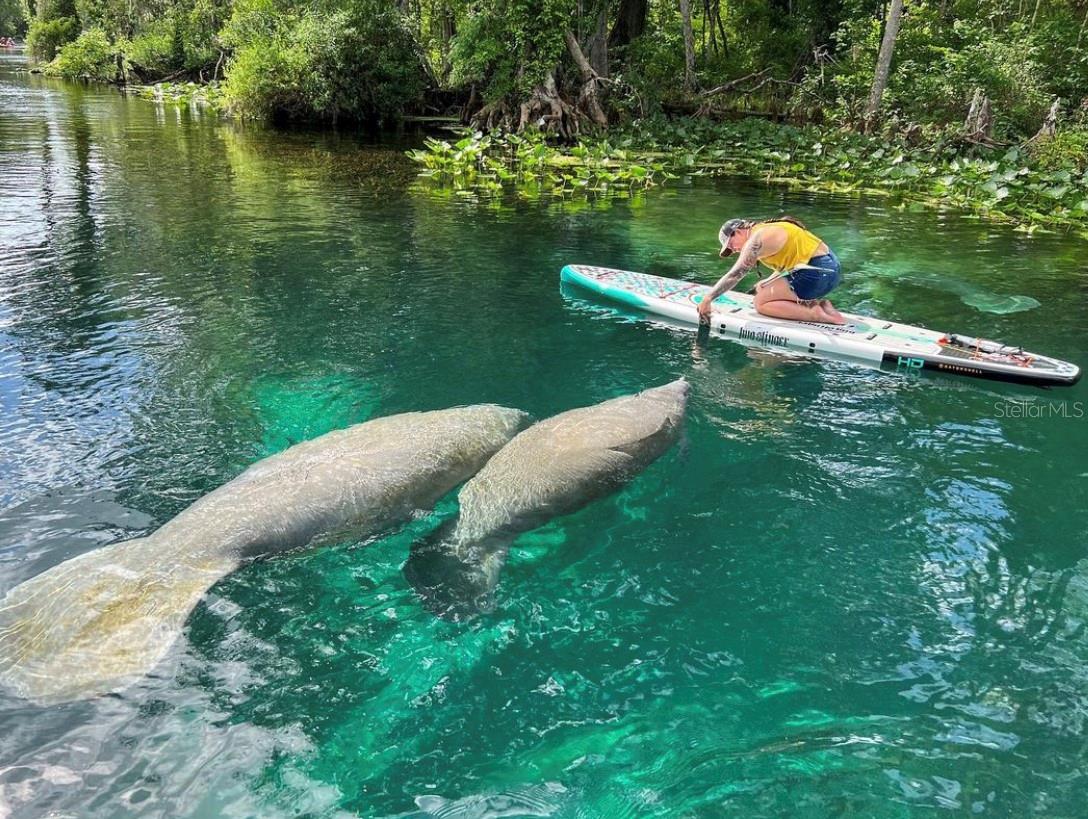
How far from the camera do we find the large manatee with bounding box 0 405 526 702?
3.53 metres

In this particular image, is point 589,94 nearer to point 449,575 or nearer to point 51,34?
point 449,575

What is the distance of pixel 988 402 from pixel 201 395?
7151mm

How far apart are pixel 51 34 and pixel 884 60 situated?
64.4 metres

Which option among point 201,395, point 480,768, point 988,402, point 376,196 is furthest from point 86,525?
point 376,196

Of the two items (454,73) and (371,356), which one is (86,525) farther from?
(454,73)

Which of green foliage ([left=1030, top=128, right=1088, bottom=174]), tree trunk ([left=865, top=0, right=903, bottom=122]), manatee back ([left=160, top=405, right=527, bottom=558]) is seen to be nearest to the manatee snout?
manatee back ([left=160, top=405, right=527, bottom=558])

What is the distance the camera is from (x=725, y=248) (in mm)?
8734

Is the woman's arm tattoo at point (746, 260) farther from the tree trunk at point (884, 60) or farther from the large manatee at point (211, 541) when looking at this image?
the tree trunk at point (884, 60)

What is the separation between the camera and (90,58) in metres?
51.3

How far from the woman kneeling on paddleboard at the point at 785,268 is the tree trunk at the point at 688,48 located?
19.8 metres

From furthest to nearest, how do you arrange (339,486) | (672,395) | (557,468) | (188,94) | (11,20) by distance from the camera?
(11,20) < (188,94) < (672,395) < (557,468) < (339,486)

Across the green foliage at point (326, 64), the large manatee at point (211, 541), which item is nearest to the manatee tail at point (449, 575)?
the large manatee at point (211, 541)

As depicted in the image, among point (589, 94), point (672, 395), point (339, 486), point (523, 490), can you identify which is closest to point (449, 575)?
point (523, 490)

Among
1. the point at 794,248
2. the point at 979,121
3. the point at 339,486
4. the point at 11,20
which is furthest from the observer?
the point at 11,20
